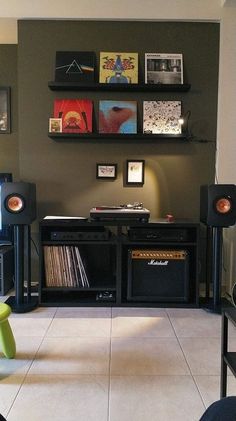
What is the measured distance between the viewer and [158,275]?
111 inches

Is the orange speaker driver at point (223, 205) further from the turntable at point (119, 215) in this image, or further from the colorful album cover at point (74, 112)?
the colorful album cover at point (74, 112)

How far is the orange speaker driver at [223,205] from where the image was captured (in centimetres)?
266

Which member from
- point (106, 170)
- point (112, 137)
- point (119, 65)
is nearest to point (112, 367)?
point (106, 170)

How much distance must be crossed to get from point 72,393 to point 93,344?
0.51m

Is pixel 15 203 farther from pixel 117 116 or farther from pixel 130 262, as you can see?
pixel 117 116

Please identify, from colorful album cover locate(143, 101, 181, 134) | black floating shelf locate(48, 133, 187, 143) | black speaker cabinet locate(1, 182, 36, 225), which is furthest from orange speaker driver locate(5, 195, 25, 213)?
colorful album cover locate(143, 101, 181, 134)

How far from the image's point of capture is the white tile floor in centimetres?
157

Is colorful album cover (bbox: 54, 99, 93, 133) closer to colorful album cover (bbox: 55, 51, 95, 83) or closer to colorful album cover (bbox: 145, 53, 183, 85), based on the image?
colorful album cover (bbox: 55, 51, 95, 83)

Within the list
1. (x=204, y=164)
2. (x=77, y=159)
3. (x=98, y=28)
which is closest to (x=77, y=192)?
(x=77, y=159)

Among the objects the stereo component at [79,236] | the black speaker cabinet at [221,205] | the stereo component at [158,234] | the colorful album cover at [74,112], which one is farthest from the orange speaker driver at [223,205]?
the colorful album cover at [74,112]

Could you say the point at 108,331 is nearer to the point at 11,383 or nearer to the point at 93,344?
the point at 93,344

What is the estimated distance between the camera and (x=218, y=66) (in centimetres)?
313

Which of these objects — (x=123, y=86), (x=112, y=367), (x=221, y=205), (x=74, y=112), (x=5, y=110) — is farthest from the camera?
(x=5, y=110)

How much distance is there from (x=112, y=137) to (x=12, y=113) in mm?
1120
